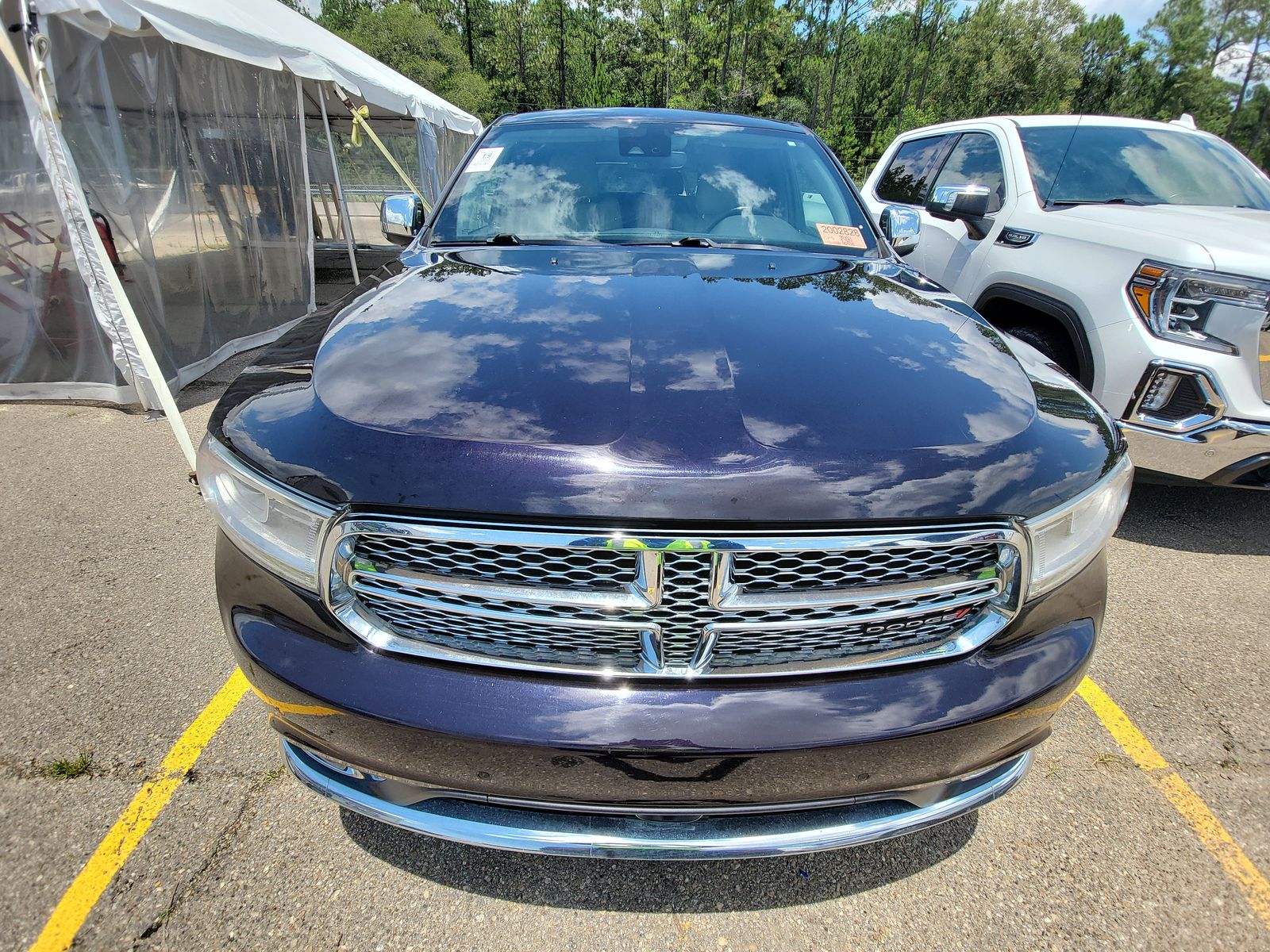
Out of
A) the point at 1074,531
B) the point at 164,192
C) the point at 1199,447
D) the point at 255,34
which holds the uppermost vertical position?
the point at 255,34

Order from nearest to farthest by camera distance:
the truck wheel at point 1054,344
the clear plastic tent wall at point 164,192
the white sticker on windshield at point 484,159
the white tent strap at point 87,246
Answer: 1. the white sticker on windshield at point 484,159
2. the truck wheel at point 1054,344
3. the white tent strap at point 87,246
4. the clear plastic tent wall at point 164,192

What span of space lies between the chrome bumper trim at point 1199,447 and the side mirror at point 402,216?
9.77ft

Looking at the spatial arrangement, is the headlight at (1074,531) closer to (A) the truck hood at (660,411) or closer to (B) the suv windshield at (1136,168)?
(A) the truck hood at (660,411)

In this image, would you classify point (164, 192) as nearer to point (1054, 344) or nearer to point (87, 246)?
point (87, 246)

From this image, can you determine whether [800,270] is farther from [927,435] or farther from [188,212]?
[188,212]

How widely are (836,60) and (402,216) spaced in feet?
152

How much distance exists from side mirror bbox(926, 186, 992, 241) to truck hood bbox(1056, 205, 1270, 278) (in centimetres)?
41

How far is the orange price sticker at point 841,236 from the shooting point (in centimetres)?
252

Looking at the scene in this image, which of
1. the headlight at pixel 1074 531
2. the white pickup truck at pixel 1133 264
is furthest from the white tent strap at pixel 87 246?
the white pickup truck at pixel 1133 264

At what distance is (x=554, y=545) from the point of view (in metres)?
1.23

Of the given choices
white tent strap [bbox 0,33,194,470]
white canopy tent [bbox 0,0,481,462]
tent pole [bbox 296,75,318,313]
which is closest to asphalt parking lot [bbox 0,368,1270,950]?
white canopy tent [bbox 0,0,481,462]

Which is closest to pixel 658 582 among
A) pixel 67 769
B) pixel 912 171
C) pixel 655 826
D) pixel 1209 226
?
pixel 655 826

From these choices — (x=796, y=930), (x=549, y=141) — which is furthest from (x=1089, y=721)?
(x=549, y=141)

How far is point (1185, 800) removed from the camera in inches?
79.0
